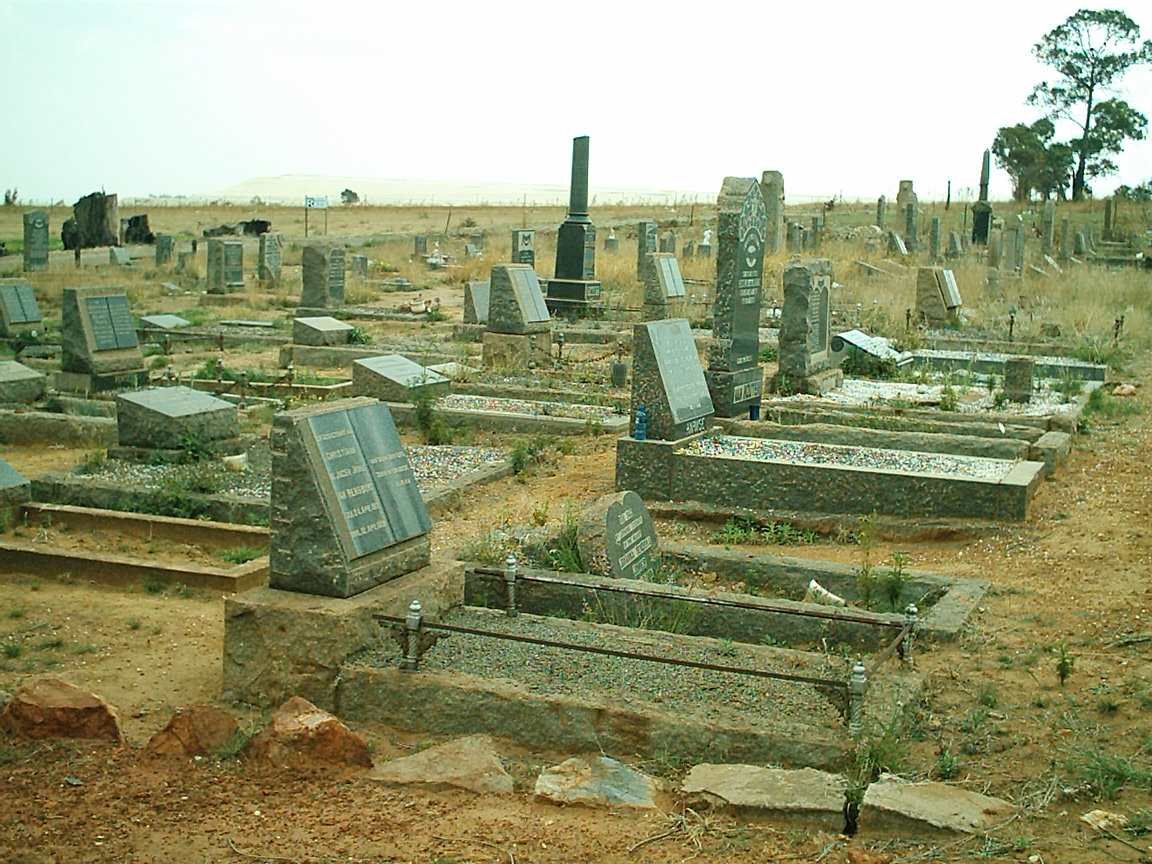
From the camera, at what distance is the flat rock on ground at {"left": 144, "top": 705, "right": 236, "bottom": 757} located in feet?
19.1

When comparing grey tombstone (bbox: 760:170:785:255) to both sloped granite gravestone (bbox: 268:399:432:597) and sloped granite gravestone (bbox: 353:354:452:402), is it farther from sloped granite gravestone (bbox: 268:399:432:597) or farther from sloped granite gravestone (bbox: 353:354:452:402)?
sloped granite gravestone (bbox: 268:399:432:597)

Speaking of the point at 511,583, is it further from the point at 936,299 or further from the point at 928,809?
the point at 936,299

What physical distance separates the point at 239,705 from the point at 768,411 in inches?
344

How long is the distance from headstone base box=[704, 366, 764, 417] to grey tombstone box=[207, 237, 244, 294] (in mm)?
17632

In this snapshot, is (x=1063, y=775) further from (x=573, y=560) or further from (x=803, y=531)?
(x=803, y=531)

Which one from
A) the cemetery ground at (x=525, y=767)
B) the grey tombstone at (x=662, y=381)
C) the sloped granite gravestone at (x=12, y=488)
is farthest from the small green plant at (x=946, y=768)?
the sloped granite gravestone at (x=12, y=488)

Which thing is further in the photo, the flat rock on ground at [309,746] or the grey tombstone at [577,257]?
the grey tombstone at [577,257]

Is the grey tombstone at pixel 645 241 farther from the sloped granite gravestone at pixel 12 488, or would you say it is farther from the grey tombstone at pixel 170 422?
the sloped granite gravestone at pixel 12 488

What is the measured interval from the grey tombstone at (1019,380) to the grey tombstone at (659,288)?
8.76 m

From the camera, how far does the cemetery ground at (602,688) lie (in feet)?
16.5

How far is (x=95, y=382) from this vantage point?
16.1 m

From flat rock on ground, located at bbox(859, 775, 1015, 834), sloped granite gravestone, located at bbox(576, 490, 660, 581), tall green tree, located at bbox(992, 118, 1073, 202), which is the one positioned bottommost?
flat rock on ground, located at bbox(859, 775, 1015, 834)

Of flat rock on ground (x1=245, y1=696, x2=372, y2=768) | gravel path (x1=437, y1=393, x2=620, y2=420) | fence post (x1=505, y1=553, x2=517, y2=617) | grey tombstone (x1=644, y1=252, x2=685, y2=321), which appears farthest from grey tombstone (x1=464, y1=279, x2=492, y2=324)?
flat rock on ground (x1=245, y1=696, x2=372, y2=768)

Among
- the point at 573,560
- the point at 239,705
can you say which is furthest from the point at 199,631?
the point at 573,560
